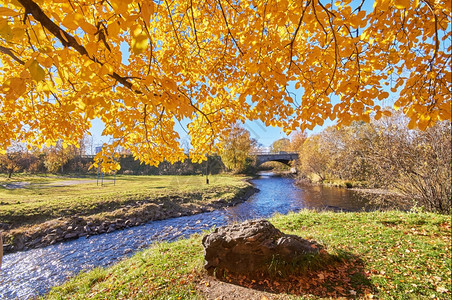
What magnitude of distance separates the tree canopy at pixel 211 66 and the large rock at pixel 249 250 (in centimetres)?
192

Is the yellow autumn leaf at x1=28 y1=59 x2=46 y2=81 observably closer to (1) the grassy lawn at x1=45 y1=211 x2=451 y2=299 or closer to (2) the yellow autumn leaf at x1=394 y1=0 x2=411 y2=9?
(2) the yellow autumn leaf at x1=394 y1=0 x2=411 y2=9

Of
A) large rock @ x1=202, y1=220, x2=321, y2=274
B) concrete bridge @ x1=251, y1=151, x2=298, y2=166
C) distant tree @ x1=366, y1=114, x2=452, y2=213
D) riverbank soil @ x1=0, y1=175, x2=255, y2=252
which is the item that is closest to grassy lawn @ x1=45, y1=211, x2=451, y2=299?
large rock @ x1=202, y1=220, x2=321, y2=274

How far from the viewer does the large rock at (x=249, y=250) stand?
400 cm

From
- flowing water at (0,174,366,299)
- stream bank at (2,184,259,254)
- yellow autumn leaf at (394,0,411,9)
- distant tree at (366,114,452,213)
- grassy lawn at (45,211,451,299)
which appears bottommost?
flowing water at (0,174,366,299)

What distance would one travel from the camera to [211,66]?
394cm

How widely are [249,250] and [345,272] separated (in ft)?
6.10

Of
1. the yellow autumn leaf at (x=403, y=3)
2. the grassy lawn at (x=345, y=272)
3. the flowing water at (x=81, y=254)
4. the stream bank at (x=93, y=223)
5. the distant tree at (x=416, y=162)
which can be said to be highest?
the yellow autumn leaf at (x=403, y=3)

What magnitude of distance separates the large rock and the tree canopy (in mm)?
1922

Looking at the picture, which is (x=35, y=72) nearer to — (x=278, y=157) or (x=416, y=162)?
(x=416, y=162)

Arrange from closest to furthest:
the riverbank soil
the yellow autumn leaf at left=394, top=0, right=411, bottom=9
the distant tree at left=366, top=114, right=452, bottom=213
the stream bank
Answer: the yellow autumn leaf at left=394, top=0, right=411, bottom=9
the distant tree at left=366, top=114, right=452, bottom=213
the stream bank
the riverbank soil

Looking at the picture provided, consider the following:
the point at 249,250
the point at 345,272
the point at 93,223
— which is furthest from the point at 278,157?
the point at 249,250

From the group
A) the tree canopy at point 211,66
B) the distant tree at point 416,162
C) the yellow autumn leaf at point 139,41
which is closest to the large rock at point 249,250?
the tree canopy at point 211,66

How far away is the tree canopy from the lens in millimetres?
Answer: 1551

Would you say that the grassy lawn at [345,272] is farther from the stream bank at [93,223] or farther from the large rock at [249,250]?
the stream bank at [93,223]
